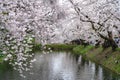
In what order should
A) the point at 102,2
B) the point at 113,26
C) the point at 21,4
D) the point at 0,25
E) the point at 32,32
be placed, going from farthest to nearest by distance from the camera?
the point at 113,26
the point at 102,2
the point at 32,32
the point at 21,4
the point at 0,25

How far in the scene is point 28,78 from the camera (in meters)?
21.6

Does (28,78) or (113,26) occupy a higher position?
(113,26)

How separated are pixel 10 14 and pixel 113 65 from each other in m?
21.2

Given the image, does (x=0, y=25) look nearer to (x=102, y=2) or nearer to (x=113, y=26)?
(x=102, y=2)

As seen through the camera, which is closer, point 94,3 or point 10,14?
point 10,14

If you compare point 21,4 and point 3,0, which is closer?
point 3,0

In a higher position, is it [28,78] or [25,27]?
[25,27]

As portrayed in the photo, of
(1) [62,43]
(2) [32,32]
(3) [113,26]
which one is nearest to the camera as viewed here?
(2) [32,32]

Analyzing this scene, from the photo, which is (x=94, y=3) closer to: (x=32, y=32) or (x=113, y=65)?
(x=113, y=65)

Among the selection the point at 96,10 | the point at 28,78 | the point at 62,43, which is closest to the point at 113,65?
the point at 96,10

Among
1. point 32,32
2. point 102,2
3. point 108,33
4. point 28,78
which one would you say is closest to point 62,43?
point 108,33

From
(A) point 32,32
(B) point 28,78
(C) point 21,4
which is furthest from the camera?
(B) point 28,78

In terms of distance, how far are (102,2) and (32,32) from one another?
58.4 feet

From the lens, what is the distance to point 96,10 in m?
28.4
